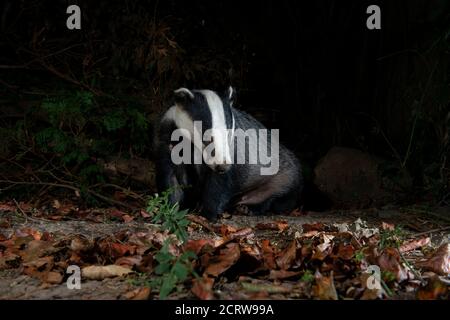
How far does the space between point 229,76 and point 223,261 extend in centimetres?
352

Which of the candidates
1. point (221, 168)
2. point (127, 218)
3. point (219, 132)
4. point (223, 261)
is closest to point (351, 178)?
point (221, 168)

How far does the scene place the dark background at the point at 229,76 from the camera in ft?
14.8

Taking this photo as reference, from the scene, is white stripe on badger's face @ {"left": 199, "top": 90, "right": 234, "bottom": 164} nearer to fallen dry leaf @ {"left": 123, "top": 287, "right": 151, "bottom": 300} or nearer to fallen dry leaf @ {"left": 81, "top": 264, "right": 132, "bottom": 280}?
fallen dry leaf @ {"left": 81, "top": 264, "right": 132, "bottom": 280}

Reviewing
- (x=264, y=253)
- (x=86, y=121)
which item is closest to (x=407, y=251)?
(x=264, y=253)

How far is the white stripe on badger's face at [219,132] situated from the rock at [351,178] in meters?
1.86

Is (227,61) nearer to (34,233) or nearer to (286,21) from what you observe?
(286,21)

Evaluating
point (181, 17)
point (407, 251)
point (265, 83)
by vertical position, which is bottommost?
point (407, 251)

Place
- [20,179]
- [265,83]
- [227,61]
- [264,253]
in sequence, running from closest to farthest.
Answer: [264,253]
[20,179]
[227,61]
[265,83]

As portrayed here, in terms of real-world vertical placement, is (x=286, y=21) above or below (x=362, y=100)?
above

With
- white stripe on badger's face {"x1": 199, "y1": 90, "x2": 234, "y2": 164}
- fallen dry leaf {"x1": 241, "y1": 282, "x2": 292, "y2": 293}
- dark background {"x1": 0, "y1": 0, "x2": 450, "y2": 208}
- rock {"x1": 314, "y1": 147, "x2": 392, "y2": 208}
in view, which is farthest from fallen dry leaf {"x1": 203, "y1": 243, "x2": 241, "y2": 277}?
rock {"x1": 314, "y1": 147, "x2": 392, "y2": 208}

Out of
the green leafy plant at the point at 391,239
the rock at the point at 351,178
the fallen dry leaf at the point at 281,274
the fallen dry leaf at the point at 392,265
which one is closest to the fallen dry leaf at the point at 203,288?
the fallen dry leaf at the point at 281,274

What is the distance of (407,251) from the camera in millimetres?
2516

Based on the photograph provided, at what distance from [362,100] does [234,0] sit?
6.06 feet

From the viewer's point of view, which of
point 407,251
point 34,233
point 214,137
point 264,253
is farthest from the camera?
point 214,137
